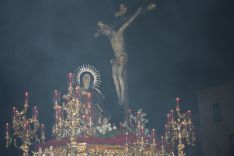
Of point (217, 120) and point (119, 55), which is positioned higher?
point (119, 55)

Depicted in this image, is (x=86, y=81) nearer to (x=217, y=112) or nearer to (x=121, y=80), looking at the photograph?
(x=121, y=80)

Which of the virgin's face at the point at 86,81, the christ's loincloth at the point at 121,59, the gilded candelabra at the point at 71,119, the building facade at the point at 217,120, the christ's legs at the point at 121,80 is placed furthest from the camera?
the building facade at the point at 217,120

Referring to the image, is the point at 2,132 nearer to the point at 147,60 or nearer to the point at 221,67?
the point at 147,60

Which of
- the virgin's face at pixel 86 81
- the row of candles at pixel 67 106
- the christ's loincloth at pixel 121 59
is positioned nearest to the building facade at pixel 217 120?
the christ's loincloth at pixel 121 59

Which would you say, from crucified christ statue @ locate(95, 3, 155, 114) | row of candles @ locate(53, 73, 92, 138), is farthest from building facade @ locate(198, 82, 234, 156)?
row of candles @ locate(53, 73, 92, 138)

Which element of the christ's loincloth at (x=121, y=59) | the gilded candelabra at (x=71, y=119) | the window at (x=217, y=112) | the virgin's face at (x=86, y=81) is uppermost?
the christ's loincloth at (x=121, y=59)

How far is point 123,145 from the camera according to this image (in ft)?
40.7

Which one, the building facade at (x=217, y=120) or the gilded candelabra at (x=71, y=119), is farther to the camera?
the building facade at (x=217, y=120)

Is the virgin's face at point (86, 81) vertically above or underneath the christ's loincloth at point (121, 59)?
underneath

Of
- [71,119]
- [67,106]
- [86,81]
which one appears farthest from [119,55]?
[71,119]

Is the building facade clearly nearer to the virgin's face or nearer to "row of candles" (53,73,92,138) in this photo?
the virgin's face

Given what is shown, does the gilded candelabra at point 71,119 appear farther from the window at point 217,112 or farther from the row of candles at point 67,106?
the window at point 217,112

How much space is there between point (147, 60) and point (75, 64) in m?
3.83

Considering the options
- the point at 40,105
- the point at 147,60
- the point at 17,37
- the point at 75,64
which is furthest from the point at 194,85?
the point at 17,37
